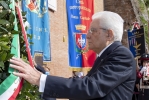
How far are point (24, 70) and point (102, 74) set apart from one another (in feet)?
2.00

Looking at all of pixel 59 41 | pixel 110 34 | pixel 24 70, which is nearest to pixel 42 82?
pixel 24 70

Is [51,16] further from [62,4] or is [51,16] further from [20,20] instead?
[20,20]

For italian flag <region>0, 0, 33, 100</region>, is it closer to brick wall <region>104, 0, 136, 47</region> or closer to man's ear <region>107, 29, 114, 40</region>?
man's ear <region>107, 29, 114, 40</region>

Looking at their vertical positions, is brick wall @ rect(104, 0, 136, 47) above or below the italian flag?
above

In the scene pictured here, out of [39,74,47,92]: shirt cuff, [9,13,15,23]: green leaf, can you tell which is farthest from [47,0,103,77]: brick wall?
[9,13,15,23]: green leaf

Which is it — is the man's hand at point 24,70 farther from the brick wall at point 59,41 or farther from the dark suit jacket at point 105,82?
the brick wall at point 59,41

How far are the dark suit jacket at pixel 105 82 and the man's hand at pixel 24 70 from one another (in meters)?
0.14

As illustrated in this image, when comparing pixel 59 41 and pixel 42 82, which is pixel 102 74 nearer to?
pixel 42 82

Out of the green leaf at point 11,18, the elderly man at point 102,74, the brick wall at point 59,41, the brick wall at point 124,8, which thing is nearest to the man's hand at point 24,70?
the elderly man at point 102,74

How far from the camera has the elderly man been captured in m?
2.28

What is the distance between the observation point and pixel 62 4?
10.6 m

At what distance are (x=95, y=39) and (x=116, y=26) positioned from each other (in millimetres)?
211

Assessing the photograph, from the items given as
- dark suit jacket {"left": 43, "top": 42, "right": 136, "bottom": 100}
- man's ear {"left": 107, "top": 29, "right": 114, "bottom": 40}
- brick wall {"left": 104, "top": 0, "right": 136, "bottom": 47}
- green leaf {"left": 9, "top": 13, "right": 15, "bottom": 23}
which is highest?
brick wall {"left": 104, "top": 0, "right": 136, "bottom": 47}

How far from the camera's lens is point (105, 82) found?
235 centimetres
